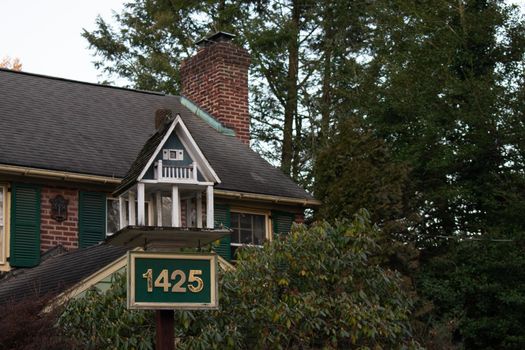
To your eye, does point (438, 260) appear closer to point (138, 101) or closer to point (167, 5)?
point (138, 101)

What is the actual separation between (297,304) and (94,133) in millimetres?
8803

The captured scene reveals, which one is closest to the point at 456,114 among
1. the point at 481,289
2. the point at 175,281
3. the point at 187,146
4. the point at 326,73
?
the point at 481,289

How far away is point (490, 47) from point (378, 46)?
390cm

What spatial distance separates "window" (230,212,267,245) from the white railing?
393 inches

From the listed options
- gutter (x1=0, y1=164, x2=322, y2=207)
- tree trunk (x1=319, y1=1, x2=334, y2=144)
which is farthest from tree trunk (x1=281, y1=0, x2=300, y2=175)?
gutter (x1=0, y1=164, x2=322, y2=207)

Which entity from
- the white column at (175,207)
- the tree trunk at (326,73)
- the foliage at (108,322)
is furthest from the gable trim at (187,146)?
the tree trunk at (326,73)

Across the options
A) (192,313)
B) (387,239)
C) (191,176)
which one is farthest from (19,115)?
(191,176)

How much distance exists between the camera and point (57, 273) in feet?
52.9

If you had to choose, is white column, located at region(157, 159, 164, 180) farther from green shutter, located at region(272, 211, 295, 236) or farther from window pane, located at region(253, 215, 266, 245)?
green shutter, located at region(272, 211, 295, 236)

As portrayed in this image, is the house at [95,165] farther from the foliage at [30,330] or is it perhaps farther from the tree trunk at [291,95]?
the tree trunk at [291,95]

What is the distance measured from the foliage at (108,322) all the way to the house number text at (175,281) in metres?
2.56

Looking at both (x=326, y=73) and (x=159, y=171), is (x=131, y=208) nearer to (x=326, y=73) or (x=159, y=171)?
(x=159, y=171)

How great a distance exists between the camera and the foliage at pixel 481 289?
21.3 metres

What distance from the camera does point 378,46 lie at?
28.2m
